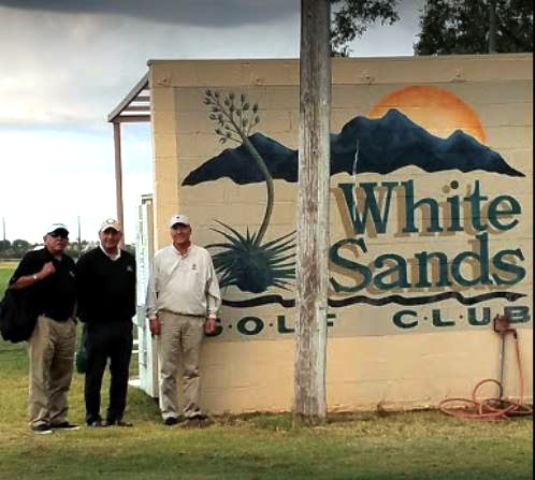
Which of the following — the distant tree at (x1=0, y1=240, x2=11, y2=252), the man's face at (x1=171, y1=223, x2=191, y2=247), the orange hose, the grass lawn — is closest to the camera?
the grass lawn

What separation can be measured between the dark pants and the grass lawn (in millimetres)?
278

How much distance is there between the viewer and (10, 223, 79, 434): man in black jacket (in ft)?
29.9

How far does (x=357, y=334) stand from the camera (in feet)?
32.8

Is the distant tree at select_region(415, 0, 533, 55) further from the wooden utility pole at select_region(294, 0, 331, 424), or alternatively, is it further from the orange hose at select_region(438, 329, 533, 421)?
the wooden utility pole at select_region(294, 0, 331, 424)

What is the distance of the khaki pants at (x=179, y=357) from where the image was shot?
9.53m

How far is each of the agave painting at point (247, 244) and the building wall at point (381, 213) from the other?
1.3 inches

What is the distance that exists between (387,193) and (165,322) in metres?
2.42

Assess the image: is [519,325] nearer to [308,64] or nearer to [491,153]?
[491,153]

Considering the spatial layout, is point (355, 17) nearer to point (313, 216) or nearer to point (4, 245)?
point (313, 216)

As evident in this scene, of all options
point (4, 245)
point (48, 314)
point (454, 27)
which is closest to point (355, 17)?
point (454, 27)

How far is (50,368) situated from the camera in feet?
30.7

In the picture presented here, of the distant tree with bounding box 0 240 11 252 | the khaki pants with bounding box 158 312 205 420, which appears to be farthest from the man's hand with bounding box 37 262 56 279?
Answer: the distant tree with bounding box 0 240 11 252

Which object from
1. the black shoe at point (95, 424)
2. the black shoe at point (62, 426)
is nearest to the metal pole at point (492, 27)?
the black shoe at point (95, 424)

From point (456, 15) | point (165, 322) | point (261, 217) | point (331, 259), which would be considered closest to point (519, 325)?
point (331, 259)
